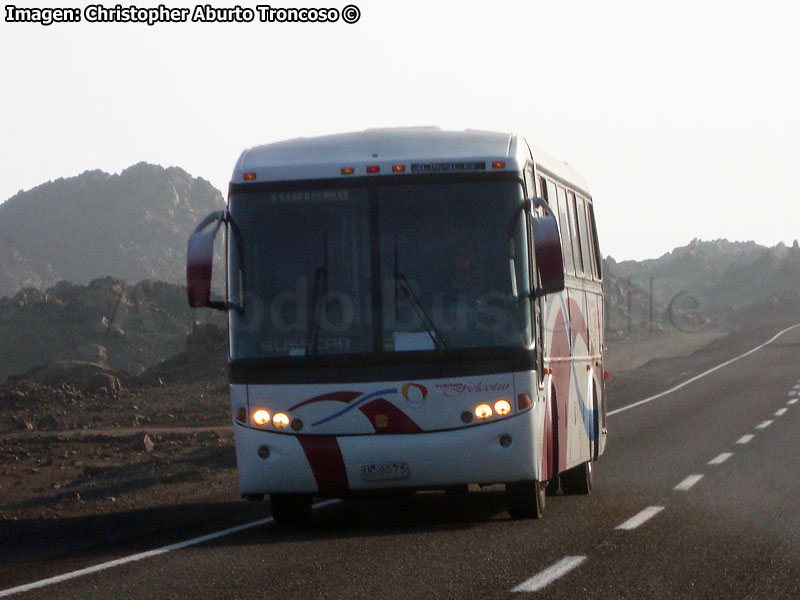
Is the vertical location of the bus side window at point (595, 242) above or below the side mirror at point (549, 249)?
above

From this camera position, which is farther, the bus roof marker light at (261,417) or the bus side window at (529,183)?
the bus side window at (529,183)

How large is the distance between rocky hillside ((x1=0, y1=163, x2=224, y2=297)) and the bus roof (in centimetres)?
13781

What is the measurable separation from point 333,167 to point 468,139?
1.11m

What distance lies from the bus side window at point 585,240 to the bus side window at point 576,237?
0.08 metres

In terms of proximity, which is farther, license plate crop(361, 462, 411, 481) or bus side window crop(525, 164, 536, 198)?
bus side window crop(525, 164, 536, 198)

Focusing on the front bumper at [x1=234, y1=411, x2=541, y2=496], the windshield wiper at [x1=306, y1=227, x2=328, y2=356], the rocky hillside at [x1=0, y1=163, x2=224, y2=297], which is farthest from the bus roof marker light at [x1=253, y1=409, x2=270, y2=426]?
the rocky hillside at [x1=0, y1=163, x2=224, y2=297]

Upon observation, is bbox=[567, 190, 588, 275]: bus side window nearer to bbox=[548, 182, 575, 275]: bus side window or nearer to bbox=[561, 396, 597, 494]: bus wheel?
bbox=[548, 182, 575, 275]: bus side window

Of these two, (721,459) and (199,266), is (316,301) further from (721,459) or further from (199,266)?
(721,459)

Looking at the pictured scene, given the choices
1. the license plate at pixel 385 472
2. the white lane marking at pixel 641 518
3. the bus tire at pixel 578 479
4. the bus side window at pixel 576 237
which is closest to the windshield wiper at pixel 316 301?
the license plate at pixel 385 472

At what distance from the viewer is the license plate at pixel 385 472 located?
32.5 feet

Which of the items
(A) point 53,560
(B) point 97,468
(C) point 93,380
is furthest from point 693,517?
(C) point 93,380

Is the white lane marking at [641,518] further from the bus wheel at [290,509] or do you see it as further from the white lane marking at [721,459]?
the white lane marking at [721,459]

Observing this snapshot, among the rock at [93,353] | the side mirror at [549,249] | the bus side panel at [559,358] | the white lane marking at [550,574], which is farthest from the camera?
the rock at [93,353]

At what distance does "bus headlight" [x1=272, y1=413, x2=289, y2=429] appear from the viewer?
10.1m
